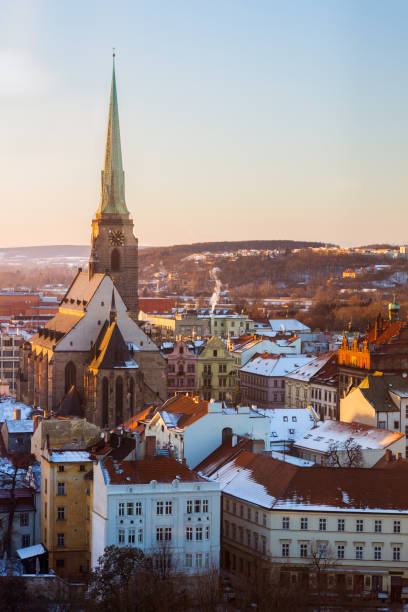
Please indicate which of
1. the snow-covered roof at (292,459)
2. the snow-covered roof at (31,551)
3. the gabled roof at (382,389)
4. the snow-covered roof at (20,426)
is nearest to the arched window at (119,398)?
the snow-covered roof at (20,426)

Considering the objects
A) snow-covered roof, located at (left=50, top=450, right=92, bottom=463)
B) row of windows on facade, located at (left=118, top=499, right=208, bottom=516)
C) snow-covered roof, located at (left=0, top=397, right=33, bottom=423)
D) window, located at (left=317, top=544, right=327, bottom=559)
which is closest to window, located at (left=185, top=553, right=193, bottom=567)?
row of windows on facade, located at (left=118, top=499, right=208, bottom=516)

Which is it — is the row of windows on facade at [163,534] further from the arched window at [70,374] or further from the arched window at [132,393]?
the arched window at [70,374]

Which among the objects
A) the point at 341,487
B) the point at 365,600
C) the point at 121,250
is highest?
the point at 121,250

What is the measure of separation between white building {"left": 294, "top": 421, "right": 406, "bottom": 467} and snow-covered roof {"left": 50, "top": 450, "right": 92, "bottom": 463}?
18003 millimetres

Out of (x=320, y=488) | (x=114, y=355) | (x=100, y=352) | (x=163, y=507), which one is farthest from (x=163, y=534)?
(x=100, y=352)

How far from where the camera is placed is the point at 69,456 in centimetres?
7631

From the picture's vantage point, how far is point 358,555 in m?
71.8

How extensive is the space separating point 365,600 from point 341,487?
762 centimetres

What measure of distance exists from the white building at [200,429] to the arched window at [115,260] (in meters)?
63.6

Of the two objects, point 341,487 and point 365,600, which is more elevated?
point 341,487

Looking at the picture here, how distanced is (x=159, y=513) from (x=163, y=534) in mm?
1115

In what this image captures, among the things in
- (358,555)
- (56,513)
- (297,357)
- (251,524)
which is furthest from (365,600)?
(297,357)

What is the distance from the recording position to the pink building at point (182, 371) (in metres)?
140

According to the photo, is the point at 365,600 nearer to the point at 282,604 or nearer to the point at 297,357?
the point at 282,604
